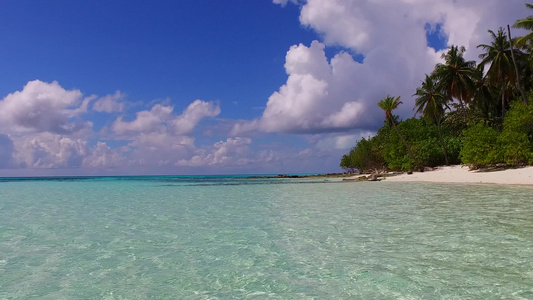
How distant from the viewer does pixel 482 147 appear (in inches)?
1481

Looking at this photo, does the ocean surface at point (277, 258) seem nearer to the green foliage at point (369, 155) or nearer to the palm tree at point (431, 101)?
the palm tree at point (431, 101)

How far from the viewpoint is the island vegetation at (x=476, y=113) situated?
114ft

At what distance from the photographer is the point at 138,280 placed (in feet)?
19.5

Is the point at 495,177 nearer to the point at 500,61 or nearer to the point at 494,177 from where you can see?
the point at 494,177

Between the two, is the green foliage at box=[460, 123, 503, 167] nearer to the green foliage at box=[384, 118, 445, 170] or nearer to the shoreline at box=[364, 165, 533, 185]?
the shoreline at box=[364, 165, 533, 185]

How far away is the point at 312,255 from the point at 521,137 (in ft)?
114

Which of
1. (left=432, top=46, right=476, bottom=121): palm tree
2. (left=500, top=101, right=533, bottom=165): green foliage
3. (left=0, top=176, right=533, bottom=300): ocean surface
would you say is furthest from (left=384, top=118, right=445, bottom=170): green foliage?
(left=0, top=176, right=533, bottom=300): ocean surface

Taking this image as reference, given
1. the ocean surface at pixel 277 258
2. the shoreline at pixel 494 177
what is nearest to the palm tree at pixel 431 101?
the shoreline at pixel 494 177

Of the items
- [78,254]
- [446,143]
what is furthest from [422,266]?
[446,143]

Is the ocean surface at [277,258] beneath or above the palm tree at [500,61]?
beneath

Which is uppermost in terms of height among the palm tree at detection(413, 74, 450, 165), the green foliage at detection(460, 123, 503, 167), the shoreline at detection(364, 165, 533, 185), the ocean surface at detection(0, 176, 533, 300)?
the palm tree at detection(413, 74, 450, 165)

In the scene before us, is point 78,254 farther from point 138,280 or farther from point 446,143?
point 446,143

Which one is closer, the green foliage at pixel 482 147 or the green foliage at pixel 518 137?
the green foliage at pixel 518 137

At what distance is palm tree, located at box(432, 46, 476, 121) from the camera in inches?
1919
